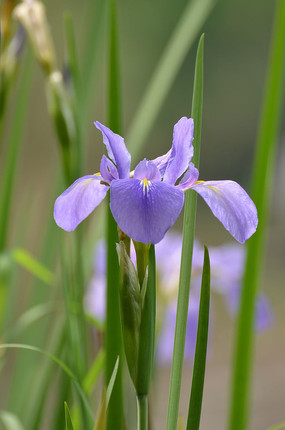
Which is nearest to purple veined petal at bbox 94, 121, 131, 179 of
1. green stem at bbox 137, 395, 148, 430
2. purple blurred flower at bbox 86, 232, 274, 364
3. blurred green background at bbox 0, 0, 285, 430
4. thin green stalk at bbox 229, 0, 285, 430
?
green stem at bbox 137, 395, 148, 430

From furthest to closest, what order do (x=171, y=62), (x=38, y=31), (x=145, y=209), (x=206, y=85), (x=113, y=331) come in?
(x=206, y=85) → (x=171, y=62) → (x=38, y=31) → (x=113, y=331) → (x=145, y=209)

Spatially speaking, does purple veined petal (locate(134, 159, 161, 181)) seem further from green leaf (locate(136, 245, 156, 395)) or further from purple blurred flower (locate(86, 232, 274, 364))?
purple blurred flower (locate(86, 232, 274, 364))

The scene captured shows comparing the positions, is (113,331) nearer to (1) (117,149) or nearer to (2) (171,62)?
(1) (117,149)

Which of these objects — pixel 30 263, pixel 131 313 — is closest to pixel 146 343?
pixel 131 313

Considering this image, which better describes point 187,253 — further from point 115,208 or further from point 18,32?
point 18,32

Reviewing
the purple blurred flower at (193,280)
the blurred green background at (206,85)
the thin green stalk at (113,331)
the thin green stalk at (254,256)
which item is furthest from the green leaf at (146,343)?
the blurred green background at (206,85)

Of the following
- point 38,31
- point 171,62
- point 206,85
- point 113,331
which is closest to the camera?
point 113,331

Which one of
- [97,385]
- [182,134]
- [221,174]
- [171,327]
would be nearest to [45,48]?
[182,134]
